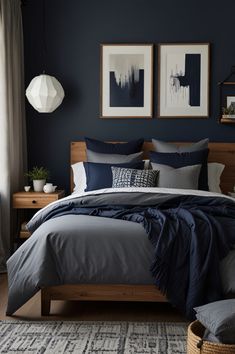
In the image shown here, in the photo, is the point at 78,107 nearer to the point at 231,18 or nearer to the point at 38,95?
the point at 38,95

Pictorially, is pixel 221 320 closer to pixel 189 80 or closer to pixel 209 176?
pixel 209 176

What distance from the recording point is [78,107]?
6094mm

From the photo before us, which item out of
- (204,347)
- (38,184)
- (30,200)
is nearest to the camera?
(204,347)

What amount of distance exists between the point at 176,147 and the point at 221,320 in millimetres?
3079

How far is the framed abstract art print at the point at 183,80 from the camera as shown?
593 centimetres

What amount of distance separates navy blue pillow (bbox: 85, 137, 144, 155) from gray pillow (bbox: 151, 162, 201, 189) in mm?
527

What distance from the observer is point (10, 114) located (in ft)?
18.2

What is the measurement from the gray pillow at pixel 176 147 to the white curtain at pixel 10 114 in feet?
4.49

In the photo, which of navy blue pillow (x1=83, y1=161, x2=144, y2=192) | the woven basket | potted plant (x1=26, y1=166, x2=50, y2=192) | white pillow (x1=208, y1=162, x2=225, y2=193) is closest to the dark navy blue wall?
potted plant (x1=26, y1=166, x2=50, y2=192)

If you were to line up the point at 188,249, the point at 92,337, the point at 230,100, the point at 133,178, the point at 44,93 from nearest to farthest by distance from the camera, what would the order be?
the point at 92,337, the point at 188,249, the point at 133,178, the point at 44,93, the point at 230,100

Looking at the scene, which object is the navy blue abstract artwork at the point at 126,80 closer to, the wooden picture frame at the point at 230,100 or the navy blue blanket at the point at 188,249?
the wooden picture frame at the point at 230,100

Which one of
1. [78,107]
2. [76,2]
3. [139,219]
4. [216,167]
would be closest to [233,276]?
[139,219]

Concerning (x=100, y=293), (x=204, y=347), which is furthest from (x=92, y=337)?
(x=204, y=347)

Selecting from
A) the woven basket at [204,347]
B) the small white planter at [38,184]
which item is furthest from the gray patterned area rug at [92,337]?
the small white planter at [38,184]
